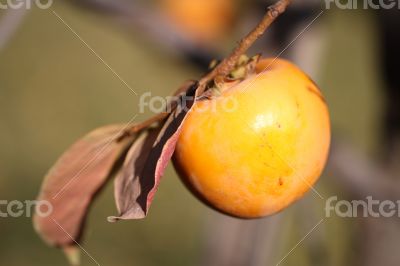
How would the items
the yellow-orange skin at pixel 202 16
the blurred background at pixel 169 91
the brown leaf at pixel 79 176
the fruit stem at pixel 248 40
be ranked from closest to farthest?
the fruit stem at pixel 248 40 → the brown leaf at pixel 79 176 → the blurred background at pixel 169 91 → the yellow-orange skin at pixel 202 16

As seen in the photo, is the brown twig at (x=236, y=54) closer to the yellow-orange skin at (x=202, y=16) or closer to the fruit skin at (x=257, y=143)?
the fruit skin at (x=257, y=143)

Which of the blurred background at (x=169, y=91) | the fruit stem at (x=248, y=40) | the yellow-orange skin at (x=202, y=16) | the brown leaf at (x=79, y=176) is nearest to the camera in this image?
the fruit stem at (x=248, y=40)

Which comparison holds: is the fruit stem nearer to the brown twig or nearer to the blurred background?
the brown twig

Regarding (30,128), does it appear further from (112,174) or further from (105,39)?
(112,174)

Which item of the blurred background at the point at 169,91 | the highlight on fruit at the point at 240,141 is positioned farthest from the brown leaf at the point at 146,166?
the blurred background at the point at 169,91

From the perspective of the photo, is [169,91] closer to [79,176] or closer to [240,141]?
[79,176]

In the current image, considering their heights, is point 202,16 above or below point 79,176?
above

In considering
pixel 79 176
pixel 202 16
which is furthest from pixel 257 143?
pixel 202 16
